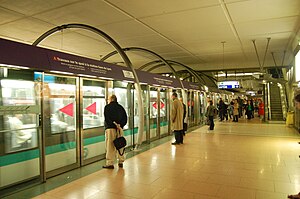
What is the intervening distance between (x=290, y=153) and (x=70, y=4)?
6199 millimetres

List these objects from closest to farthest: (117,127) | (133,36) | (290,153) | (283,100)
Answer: (117,127) < (290,153) < (133,36) < (283,100)

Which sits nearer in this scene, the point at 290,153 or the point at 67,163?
the point at 67,163

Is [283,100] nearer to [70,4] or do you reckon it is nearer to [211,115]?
[211,115]

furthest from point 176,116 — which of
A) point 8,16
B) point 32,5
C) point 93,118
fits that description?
point 8,16

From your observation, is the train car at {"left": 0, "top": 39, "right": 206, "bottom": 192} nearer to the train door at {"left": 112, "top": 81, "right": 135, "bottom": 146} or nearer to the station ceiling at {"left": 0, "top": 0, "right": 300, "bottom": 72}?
the train door at {"left": 112, "top": 81, "right": 135, "bottom": 146}

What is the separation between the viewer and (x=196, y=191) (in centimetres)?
363

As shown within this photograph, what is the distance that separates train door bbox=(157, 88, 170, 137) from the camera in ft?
30.2

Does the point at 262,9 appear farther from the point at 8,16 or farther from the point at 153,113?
the point at 8,16

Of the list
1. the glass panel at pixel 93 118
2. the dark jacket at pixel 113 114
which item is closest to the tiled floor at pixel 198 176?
the glass panel at pixel 93 118

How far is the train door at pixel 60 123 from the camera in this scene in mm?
4500

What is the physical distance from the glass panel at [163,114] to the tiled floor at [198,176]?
2.70 metres

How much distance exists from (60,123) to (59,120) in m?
0.07

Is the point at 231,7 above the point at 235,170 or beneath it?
above

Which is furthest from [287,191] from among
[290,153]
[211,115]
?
[211,115]
